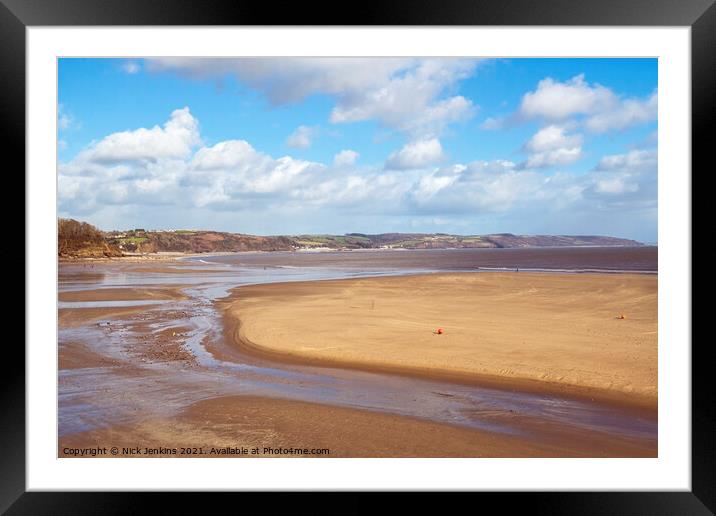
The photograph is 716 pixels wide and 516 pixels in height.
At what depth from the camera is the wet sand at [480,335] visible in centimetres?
673

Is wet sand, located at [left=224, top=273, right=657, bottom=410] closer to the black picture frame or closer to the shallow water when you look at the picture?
the shallow water

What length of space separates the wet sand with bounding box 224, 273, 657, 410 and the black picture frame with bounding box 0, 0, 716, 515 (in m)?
2.73

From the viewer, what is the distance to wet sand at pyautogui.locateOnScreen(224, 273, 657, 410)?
6.73m

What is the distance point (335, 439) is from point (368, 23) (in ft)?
11.7

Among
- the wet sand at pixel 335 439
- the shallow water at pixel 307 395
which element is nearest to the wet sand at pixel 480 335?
the shallow water at pixel 307 395

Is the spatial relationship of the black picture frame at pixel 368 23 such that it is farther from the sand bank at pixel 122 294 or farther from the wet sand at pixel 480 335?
the sand bank at pixel 122 294

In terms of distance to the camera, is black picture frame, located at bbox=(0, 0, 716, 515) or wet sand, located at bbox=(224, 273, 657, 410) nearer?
black picture frame, located at bbox=(0, 0, 716, 515)

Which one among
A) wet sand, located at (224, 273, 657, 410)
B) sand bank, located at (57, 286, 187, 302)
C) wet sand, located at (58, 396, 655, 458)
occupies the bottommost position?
wet sand, located at (58, 396, 655, 458)

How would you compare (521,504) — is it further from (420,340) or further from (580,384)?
(420,340)

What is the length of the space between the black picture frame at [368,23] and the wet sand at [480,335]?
273 centimetres

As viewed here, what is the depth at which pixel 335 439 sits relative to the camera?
466 cm


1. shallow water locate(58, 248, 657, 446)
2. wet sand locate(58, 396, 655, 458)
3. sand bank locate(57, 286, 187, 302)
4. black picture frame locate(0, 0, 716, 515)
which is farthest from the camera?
sand bank locate(57, 286, 187, 302)

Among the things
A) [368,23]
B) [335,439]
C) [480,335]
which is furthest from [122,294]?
[368,23]

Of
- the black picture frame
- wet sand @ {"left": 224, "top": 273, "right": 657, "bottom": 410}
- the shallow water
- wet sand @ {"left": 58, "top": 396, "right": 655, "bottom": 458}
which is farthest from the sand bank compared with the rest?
the black picture frame
